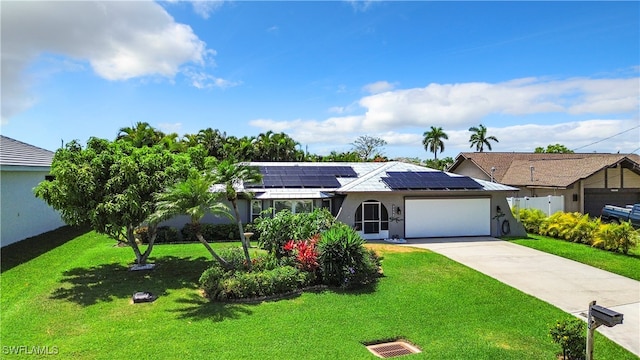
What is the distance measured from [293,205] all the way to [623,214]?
747 inches

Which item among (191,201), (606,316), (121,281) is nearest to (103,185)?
(121,281)

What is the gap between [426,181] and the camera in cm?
2130

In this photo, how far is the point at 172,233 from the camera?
65.0 feet

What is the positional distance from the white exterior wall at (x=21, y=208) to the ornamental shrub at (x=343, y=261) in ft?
Result: 44.0

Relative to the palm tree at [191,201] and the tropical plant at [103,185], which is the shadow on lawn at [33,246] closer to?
the tropical plant at [103,185]

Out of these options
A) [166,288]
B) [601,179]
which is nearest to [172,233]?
[166,288]

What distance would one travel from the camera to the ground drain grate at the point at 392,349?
296 inches

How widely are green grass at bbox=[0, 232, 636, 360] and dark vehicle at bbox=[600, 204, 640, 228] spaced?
45.2ft

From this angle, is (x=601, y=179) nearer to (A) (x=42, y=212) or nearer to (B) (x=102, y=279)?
(B) (x=102, y=279)

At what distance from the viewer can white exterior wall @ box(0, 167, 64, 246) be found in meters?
15.5

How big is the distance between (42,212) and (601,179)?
33.9m

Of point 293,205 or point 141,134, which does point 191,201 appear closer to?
point 293,205

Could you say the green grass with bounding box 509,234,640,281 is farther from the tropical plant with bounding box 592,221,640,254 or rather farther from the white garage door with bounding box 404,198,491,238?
the white garage door with bounding box 404,198,491,238

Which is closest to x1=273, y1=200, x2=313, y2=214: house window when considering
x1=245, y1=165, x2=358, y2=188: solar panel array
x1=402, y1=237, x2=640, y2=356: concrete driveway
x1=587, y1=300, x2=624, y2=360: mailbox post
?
x1=245, y1=165, x2=358, y2=188: solar panel array
